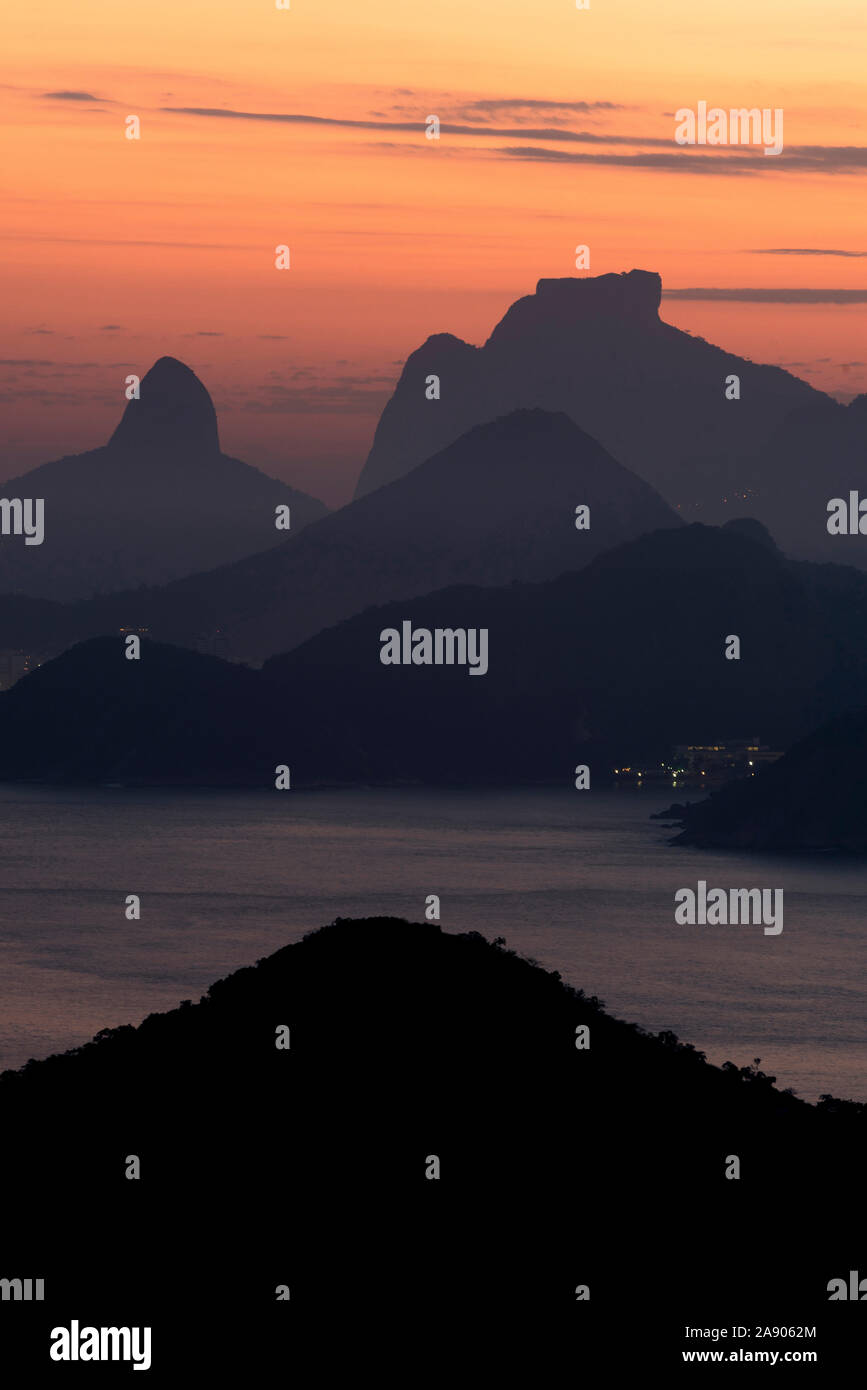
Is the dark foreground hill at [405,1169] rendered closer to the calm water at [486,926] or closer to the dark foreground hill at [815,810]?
the calm water at [486,926]

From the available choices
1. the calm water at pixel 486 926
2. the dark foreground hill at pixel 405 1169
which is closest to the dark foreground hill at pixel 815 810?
the calm water at pixel 486 926

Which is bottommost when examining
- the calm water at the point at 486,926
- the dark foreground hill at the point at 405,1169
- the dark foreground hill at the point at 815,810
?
the dark foreground hill at the point at 405,1169

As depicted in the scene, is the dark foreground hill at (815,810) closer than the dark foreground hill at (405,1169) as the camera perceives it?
No

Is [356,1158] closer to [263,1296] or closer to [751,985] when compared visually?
[263,1296]

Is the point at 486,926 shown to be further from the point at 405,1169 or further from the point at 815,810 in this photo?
the point at 405,1169

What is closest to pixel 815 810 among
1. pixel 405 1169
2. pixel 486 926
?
A: pixel 486 926

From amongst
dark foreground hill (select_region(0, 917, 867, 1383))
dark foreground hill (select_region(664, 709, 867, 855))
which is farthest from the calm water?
dark foreground hill (select_region(0, 917, 867, 1383))
